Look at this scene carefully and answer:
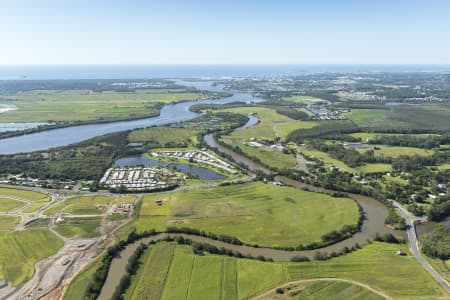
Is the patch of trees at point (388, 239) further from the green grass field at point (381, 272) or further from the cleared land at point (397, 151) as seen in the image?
the cleared land at point (397, 151)

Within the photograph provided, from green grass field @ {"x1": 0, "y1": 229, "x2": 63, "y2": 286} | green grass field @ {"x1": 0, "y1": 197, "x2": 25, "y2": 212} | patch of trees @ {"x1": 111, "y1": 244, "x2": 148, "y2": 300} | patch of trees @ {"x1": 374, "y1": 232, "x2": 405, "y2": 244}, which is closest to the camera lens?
patch of trees @ {"x1": 111, "y1": 244, "x2": 148, "y2": 300}

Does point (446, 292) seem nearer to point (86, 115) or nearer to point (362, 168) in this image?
point (362, 168)

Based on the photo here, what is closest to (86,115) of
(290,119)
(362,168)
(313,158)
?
(290,119)

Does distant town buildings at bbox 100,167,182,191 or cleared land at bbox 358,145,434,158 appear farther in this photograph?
cleared land at bbox 358,145,434,158

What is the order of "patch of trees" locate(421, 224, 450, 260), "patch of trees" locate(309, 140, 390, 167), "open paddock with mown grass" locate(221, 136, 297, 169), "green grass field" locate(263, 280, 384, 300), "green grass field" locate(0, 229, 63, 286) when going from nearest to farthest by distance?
1. "green grass field" locate(263, 280, 384, 300)
2. "green grass field" locate(0, 229, 63, 286)
3. "patch of trees" locate(421, 224, 450, 260)
4. "open paddock with mown grass" locate(221, 136, 297, 169)
5. "patch of trees" locate(309, 140, 390, 167)

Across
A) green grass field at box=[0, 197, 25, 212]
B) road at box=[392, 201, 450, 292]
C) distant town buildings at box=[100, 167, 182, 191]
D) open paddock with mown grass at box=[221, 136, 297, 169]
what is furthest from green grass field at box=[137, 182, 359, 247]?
green grass field at box=[0, 197, 25, 212]

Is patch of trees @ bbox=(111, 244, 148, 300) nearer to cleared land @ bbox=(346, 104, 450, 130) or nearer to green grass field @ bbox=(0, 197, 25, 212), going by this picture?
green grass field @ bbox=(0, 197, 25, 212)

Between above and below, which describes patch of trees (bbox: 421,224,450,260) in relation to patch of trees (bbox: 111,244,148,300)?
above
